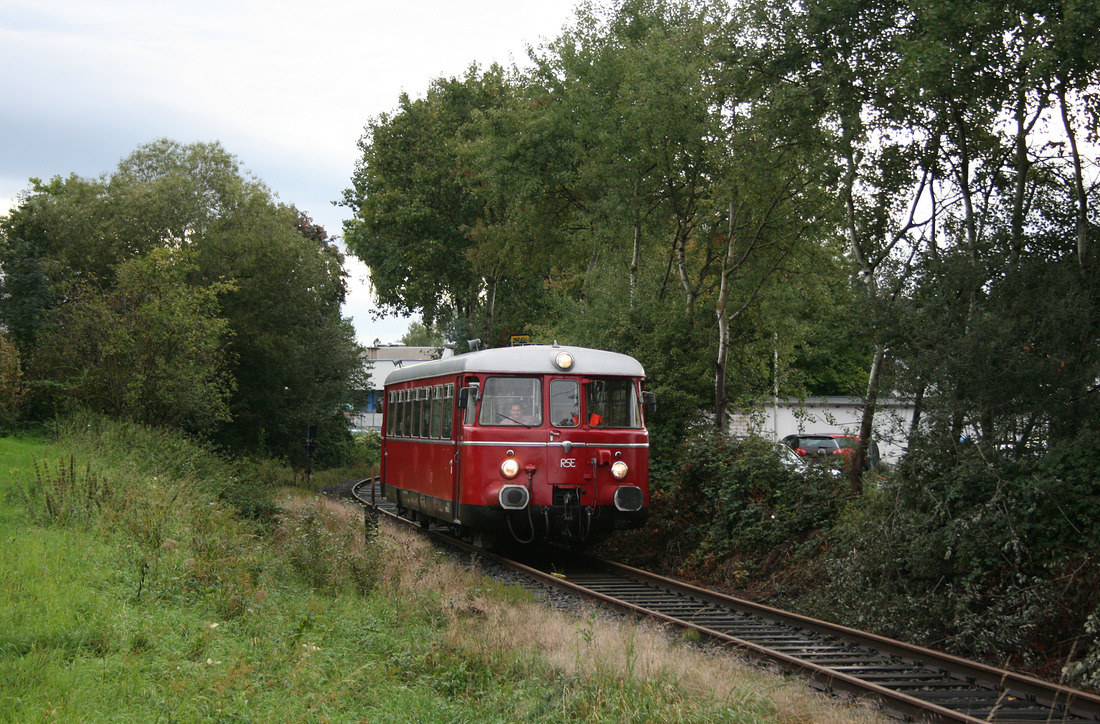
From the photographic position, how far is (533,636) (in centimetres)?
859

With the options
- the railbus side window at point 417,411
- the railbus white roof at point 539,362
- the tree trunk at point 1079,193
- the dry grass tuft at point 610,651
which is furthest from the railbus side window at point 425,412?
the tree trunk at point 1079,193

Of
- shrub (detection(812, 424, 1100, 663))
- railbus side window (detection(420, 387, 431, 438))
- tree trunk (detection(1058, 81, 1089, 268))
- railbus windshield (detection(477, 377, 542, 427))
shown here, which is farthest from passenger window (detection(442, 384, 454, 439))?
tree trunk (detection(1058, 81, 1089, 268))

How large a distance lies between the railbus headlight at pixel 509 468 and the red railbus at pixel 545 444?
14 mm

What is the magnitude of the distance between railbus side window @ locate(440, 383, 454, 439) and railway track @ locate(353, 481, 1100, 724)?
308cm

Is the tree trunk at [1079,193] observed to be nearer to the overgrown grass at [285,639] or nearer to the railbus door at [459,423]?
the overgrown grass at [285,639]

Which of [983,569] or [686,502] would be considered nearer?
[983,569]

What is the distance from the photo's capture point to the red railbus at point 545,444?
14.0 metres

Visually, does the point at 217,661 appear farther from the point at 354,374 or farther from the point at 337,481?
the point at 354,374

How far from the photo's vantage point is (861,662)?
873 centimetres

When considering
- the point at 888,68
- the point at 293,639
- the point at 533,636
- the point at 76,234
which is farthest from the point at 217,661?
the point at 76,234

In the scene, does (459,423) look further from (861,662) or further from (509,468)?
(861,662)

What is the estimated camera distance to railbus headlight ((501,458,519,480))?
1388 centimetres

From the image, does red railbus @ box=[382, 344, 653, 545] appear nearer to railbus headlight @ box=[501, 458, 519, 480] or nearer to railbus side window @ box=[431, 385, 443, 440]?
railbus headlight @ box=[501, 458, 519, 480]

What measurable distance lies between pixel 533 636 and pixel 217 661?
9.43ft
